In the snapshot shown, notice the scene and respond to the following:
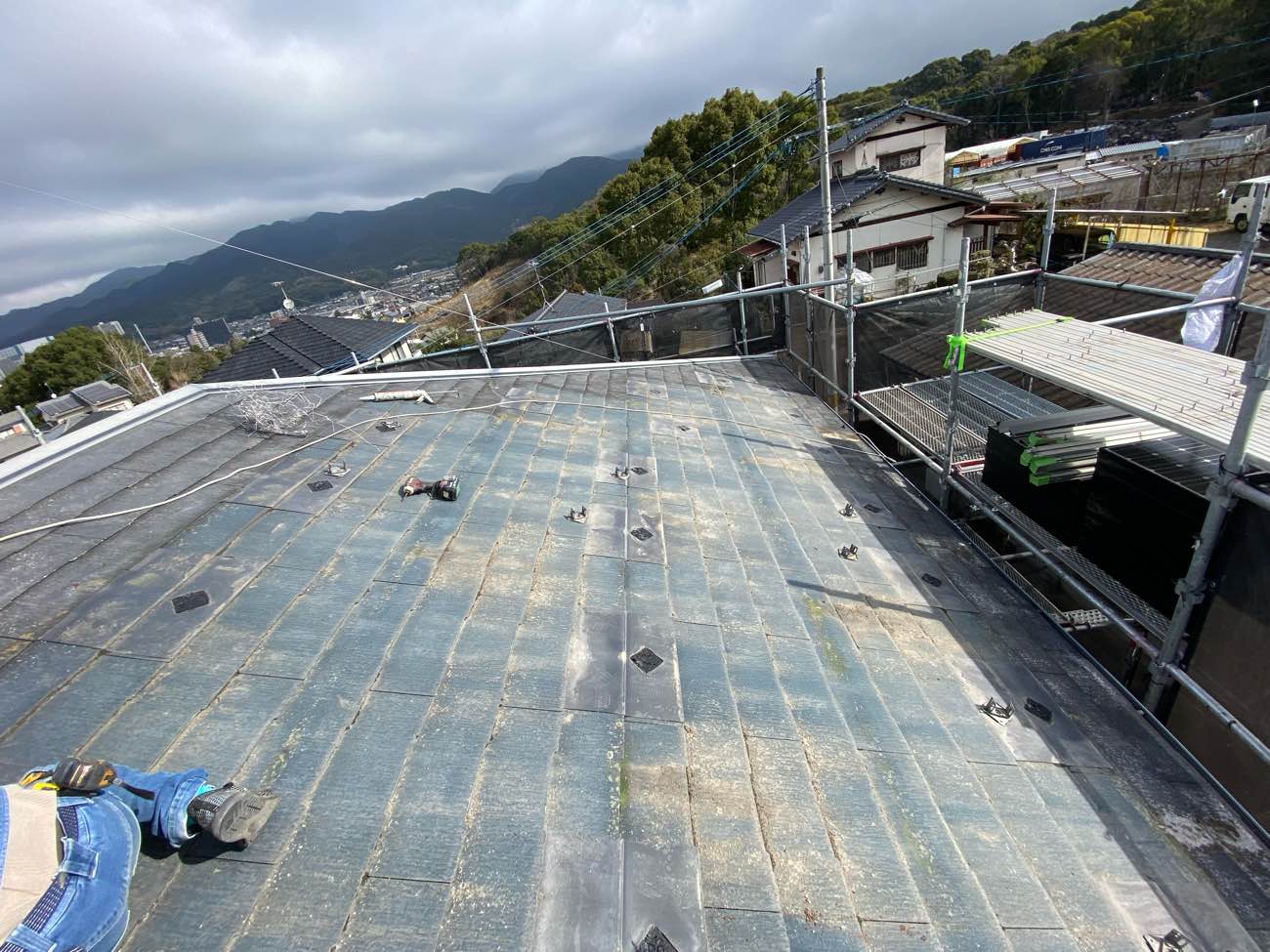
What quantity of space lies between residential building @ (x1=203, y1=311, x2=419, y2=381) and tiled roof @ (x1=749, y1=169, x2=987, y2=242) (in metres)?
15.4

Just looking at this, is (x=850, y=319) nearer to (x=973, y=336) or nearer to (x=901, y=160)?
(x=973, y=336)

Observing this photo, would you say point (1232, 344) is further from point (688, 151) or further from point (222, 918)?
point (688, 151)

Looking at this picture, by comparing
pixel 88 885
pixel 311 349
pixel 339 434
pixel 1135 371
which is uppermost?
pixel 339 434

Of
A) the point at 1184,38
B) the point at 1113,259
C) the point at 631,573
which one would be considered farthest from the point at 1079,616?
the point at 1184,38

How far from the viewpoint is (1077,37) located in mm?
57250

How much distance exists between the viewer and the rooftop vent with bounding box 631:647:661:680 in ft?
10.5

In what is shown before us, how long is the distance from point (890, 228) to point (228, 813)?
93.7ft

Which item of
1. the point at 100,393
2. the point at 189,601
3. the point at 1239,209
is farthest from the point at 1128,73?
the point at 100,393

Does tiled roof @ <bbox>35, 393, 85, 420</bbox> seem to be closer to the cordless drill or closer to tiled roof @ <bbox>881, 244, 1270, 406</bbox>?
the cordless drill

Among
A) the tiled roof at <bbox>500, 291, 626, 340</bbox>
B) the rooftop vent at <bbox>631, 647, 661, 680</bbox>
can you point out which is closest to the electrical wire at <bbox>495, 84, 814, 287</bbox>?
the tiled roof at <bbox>500, 291, 626, 340</bbox>

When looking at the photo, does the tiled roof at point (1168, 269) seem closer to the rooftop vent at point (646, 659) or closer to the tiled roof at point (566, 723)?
the tiled roof at point (566, 723)

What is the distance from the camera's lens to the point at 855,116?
1471 inches

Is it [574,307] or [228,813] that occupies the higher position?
[228,813]

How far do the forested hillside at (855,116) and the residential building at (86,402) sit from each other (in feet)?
88.4
